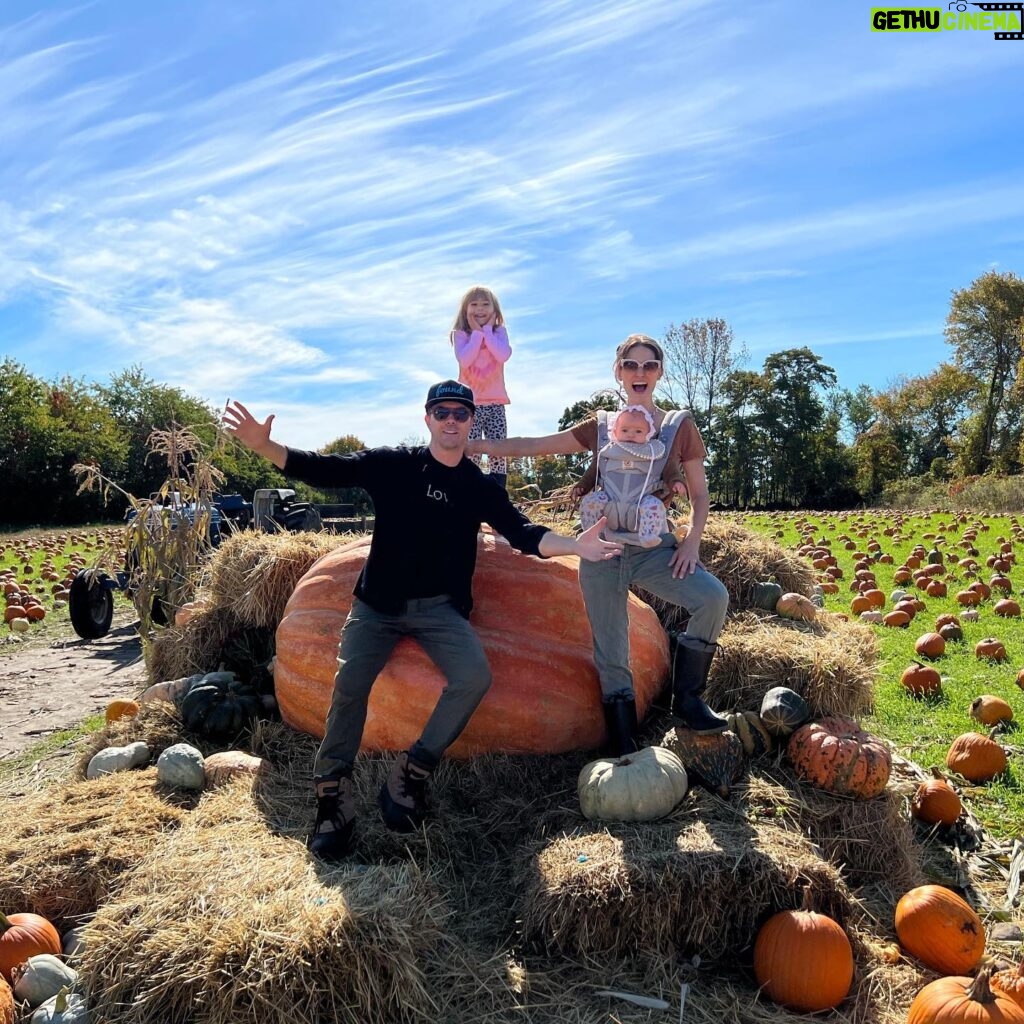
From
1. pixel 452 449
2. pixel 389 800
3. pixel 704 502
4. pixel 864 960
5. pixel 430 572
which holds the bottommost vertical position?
pixel 864 960

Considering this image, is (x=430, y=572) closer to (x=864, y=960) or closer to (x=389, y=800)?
(x=389, y=800)

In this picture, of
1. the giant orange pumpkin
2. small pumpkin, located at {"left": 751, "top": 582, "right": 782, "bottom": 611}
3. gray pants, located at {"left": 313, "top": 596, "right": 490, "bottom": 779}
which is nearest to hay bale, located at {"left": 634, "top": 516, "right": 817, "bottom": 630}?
small pumpkin, located at {"left": 751, "top": 582, "right": 782, "bottom": 611}

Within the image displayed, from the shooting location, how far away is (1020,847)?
396cm

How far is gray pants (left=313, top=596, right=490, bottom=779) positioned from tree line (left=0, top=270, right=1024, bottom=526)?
110 ft

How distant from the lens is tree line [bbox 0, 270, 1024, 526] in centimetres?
3662

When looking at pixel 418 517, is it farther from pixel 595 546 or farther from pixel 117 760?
pixel 117 760

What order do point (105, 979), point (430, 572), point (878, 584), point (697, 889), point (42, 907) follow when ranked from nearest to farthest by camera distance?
point (105, 979) < point (697, 889) < point (42, 907) < point (430, 572) < point (878, 584)

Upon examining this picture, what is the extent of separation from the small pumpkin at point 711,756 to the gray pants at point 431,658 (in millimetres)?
935

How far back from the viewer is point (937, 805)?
4117mm

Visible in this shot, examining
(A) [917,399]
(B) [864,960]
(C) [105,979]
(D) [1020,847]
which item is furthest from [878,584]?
(A) [917,399]

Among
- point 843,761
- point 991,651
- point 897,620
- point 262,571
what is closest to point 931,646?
point 991,651

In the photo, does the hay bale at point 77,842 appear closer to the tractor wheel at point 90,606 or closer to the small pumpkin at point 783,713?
the small pumpkin at point 783,713

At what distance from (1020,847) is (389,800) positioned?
9.65 ft

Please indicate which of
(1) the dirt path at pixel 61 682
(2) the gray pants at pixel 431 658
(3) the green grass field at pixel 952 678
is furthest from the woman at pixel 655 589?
(1) the dirt path at pixel 61 682
